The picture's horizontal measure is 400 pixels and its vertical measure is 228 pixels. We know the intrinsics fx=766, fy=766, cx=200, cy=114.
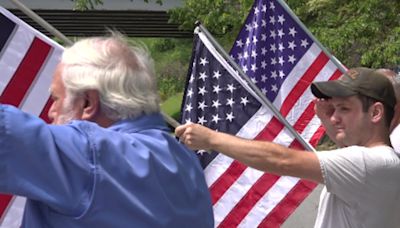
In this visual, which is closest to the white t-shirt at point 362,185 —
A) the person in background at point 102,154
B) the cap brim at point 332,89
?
the cap brim at point 332,89

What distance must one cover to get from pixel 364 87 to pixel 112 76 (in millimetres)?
1323

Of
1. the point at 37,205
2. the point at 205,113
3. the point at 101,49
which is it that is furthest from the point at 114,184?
the point at 205,113

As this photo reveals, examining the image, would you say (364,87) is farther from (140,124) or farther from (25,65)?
(25,65)

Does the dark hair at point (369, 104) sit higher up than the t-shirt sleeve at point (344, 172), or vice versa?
the dark hair at point (369, 104)

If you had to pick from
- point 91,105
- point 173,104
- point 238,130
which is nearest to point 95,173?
point 91,105

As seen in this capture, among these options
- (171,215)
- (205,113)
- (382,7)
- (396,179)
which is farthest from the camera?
(382,7)

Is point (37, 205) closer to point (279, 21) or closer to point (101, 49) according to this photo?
point (101, 49)

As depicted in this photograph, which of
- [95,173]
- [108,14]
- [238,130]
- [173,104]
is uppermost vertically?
[173,104]

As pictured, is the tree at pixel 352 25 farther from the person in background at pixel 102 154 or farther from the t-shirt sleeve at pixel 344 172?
the person in background at pixel 102 154

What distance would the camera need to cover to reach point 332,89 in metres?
3.03

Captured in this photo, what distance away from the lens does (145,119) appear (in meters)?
2.00

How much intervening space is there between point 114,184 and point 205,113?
265cm

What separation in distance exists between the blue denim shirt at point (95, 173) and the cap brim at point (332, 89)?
1.14m

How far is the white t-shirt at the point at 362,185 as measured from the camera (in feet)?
9.23
